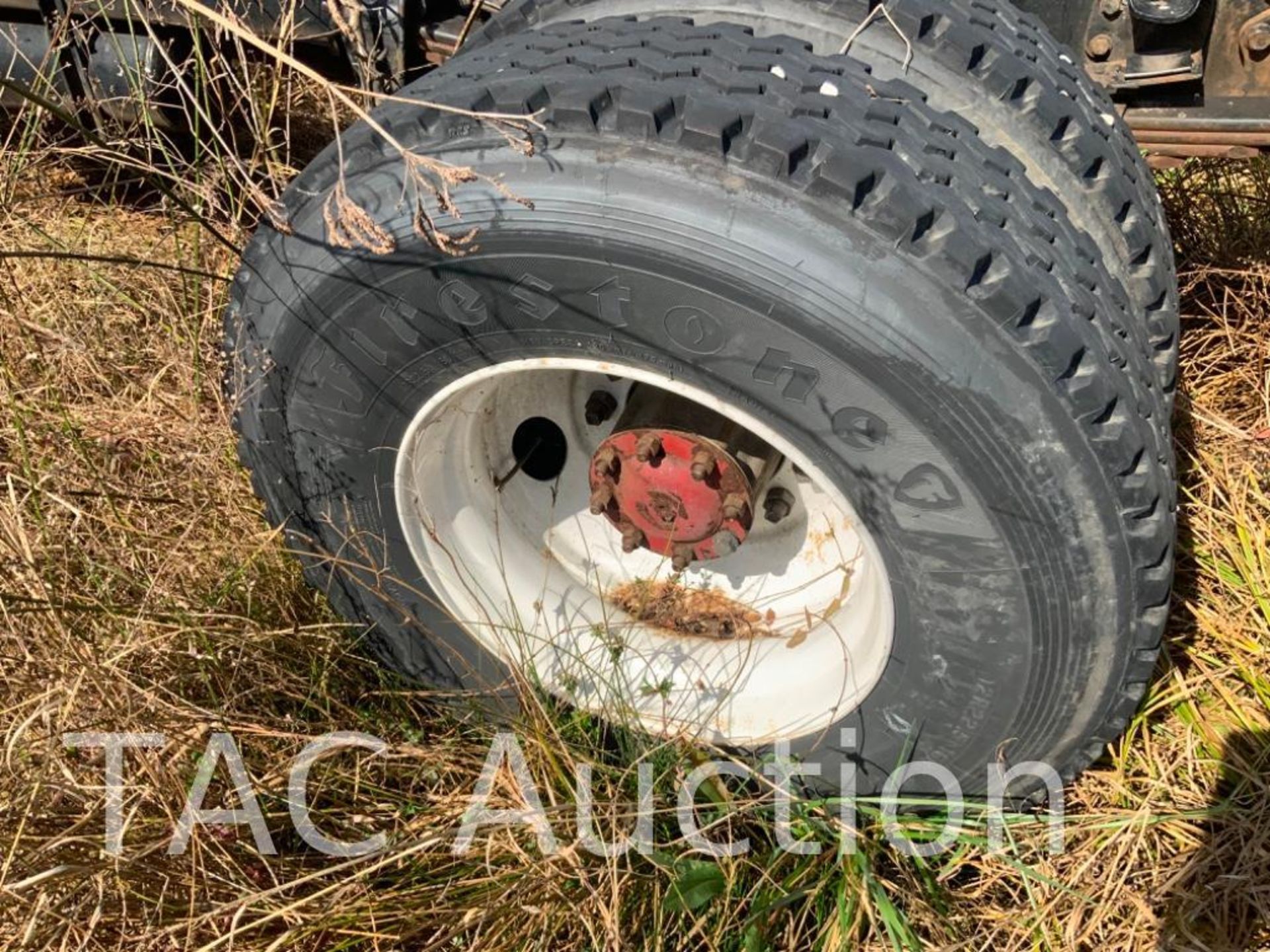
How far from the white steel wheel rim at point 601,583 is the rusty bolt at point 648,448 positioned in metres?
0.13

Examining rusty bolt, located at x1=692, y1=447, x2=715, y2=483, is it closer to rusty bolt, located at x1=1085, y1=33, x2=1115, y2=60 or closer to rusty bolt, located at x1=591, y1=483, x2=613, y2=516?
rusty bolt, located at x1=591, y1=483, x2=613, y2=516

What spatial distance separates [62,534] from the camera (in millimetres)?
2193

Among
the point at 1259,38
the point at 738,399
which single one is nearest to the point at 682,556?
the point at 738,399

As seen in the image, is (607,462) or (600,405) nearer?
(607,462)

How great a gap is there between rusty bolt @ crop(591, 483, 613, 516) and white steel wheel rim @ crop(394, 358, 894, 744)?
13 cm

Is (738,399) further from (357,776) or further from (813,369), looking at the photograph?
(357,776)

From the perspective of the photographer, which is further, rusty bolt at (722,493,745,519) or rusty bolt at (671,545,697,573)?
rusty bolt at (671,545,697,573)

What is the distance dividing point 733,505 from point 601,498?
0.24m

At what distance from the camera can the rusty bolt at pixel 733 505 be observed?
1970 millimetres

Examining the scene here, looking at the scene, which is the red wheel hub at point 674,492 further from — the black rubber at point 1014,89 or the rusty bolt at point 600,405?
the black rubber at point 1014,89

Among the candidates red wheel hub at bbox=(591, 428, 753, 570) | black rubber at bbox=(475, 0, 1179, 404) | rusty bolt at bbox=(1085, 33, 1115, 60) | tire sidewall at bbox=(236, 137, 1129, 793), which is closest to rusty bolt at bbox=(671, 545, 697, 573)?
red wheel hub at bbox=(591, 428, 753, 570)

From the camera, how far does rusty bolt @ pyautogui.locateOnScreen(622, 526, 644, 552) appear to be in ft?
6.88

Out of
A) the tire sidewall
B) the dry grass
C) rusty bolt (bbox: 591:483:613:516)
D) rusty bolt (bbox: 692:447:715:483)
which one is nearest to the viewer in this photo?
the tire sidewall

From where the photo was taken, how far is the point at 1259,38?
6.59 feet
